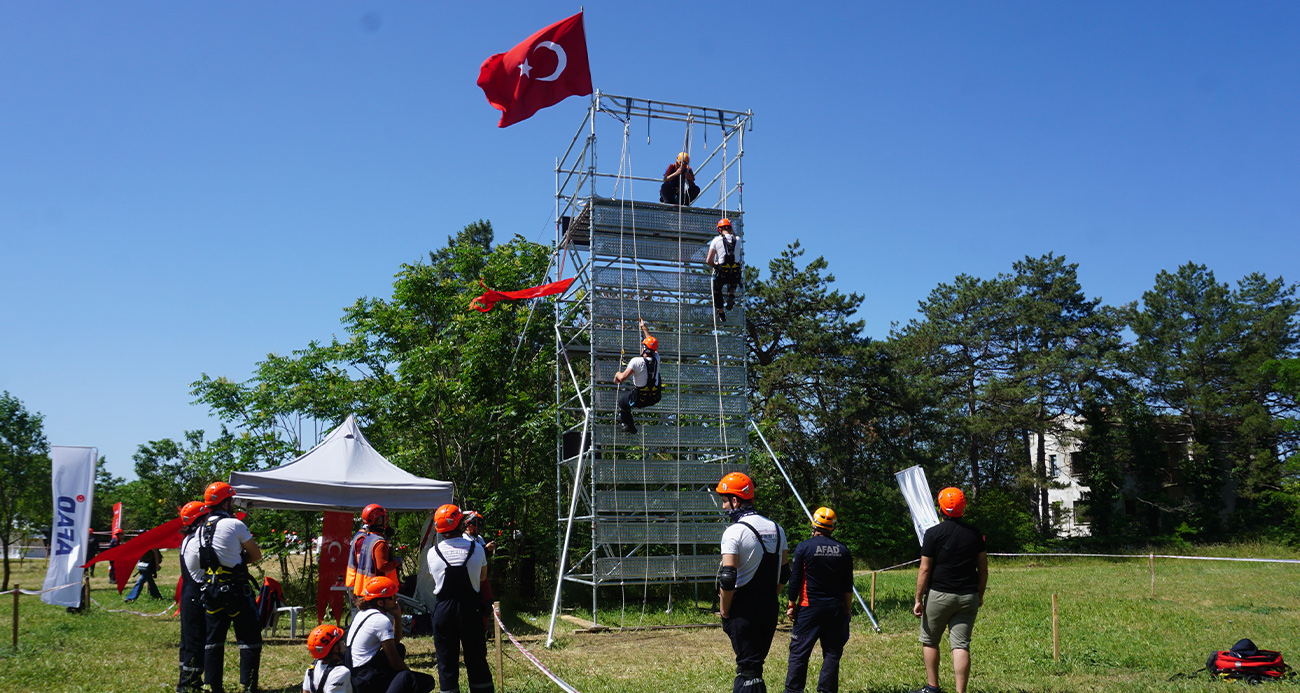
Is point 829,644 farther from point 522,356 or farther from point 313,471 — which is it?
point 522,356

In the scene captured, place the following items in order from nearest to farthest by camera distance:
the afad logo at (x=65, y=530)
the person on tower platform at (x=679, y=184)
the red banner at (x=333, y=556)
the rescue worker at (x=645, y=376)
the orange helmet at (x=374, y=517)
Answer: the orange helmet at (x=374, y=517) < the red banner at (x=333, y=556) < the afad logo at (x=65, y=530) < the rescue worker at (x=645, y=376) < the person on tower platform at (x=679, y=184)

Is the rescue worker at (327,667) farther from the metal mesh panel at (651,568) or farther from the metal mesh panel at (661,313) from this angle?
the metal mesh panel at (661,313)

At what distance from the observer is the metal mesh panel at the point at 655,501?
1498 cm

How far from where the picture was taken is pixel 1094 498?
45.5m

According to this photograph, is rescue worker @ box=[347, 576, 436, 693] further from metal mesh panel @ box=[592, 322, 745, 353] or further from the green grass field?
metal mesh panel @ box=[592, 322, 745, 353]

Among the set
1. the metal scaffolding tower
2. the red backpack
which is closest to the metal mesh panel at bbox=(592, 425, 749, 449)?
the metal scaffolding tower

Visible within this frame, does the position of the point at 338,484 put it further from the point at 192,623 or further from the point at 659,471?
the point at 659,471

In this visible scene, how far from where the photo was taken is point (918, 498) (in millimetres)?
13625

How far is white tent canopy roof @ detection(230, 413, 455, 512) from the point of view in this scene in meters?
11.2

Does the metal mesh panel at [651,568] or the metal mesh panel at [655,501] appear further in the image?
the metal mesh panel at [655,501]

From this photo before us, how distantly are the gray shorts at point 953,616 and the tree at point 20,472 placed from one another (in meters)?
27.7

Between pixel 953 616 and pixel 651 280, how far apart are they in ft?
32.6

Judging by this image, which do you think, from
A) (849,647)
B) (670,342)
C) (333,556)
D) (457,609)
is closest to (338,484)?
(333,556)

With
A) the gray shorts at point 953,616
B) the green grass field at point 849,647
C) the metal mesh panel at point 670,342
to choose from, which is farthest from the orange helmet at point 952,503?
the metal mesh panel at point 670,342
